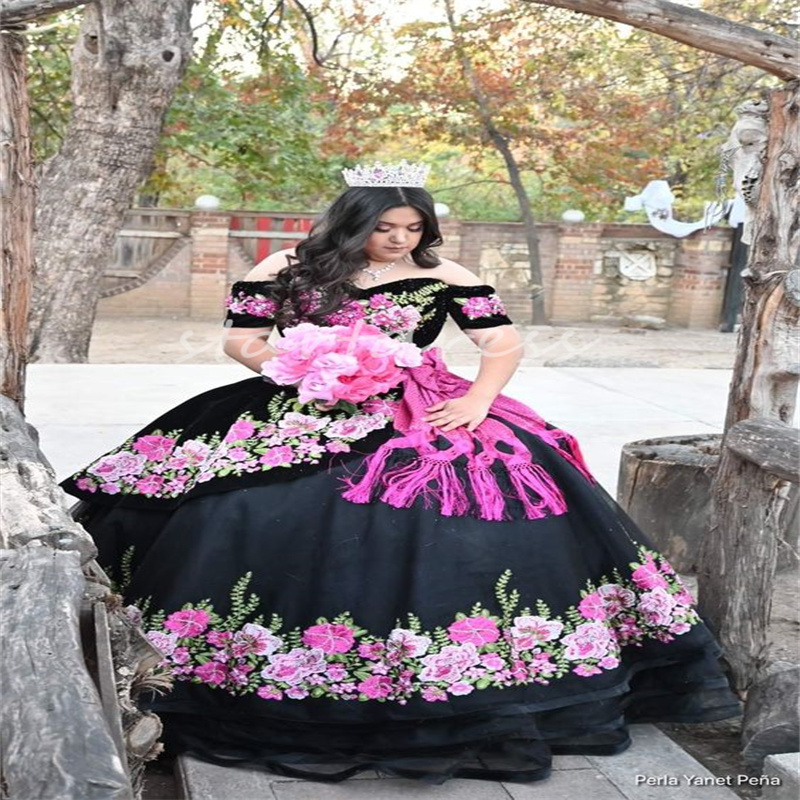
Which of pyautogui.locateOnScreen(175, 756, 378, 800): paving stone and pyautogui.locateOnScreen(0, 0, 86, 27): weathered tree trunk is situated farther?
pyautogui.locateOnScreen(0, 0, 86, 27): weathered tree trunk

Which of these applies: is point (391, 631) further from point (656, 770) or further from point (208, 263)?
point (208, 263)

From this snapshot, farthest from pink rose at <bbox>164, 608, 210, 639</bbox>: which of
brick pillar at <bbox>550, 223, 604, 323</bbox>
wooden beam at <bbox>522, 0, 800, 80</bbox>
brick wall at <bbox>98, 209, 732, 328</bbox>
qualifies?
brick pillar at <bbox>550, 223, 604, 323</bbox>

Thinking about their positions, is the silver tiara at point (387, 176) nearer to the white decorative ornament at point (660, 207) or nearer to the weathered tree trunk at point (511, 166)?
the weathered tree trunk at point (511, 166)

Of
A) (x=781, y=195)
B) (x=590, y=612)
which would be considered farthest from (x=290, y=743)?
(x=781, y=195)

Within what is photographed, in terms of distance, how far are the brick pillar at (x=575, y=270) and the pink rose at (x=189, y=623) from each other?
43.9 feet

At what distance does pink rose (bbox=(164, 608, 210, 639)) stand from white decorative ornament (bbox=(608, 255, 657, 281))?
Answer: 45.0 ft

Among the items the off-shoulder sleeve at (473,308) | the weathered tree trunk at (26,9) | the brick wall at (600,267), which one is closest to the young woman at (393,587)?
the off-shoulder sleeve at (473,308)

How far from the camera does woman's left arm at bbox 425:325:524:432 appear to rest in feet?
10.5

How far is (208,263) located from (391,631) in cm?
1246

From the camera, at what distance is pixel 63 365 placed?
7820 millimetres

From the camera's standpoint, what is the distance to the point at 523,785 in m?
2.80

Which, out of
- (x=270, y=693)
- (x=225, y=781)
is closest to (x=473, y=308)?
(x=270, y=693)

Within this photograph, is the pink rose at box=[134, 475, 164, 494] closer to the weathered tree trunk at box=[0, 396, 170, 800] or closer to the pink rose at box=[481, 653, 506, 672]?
the weathered tree trunk at box=[0, 396, 170, 800]

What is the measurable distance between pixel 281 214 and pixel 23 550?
42.8 ft
